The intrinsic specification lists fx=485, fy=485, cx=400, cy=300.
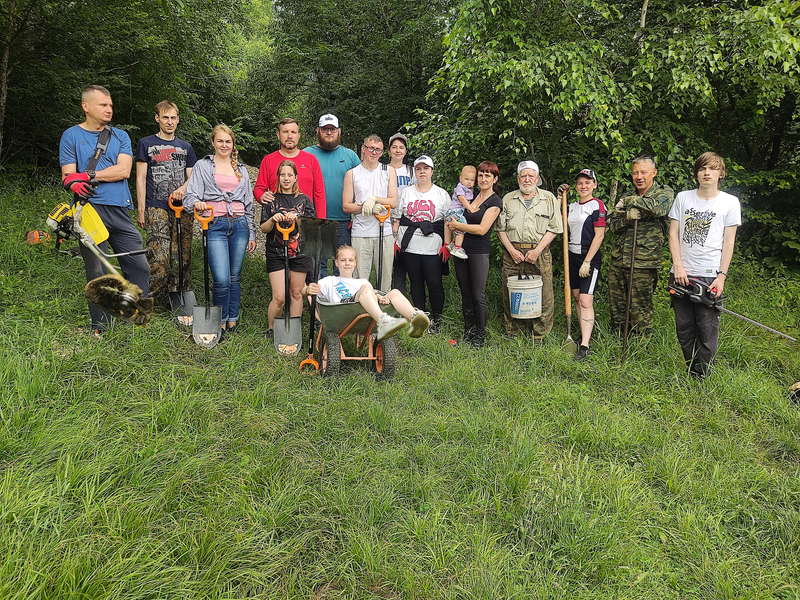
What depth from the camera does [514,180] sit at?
6.52m

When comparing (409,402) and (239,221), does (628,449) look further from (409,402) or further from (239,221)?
(239,221)

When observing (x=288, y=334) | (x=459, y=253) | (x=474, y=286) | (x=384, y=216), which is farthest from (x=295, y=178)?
(x=474, y=286)

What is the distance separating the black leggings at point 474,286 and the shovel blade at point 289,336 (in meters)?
1.68

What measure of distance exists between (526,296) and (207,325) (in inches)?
114

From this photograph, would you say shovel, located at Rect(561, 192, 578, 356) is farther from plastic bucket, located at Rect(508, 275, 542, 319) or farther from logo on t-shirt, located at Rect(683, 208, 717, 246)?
logo on t-shirt, located at Rect(683, 208, 717, 246)

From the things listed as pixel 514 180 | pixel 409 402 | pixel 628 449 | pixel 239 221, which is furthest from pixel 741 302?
pixel 239 221

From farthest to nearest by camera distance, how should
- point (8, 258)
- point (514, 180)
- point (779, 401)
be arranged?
1. point (514, 180)
2. point (8, 258)
3. point (779, 401)

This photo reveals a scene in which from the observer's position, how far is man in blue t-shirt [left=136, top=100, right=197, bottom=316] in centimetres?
432

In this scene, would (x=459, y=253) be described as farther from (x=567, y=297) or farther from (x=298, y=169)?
(x=298, y=169)

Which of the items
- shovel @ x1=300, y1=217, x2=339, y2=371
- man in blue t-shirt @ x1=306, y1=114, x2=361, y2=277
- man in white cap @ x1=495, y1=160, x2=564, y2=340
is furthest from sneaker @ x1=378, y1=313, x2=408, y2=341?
man in white cap @ x1=495, y1=160, x2=564, y2=340

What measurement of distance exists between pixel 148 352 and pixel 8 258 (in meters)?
2.76

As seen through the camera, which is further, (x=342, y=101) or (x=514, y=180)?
(x=342, y=101)

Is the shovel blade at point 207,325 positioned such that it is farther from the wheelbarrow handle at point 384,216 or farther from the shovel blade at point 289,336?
the wheelbarrow handle at point 384,216

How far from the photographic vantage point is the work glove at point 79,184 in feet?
11.5
